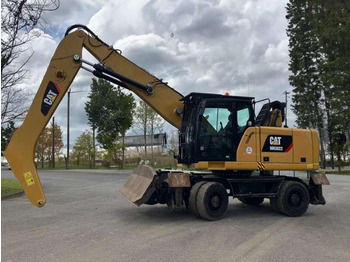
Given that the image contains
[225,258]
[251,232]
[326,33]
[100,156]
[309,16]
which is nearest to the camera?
[225,258]

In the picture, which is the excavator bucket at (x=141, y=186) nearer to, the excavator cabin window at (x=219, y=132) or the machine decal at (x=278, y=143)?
the excavator cabin window at (x=219, y=132)

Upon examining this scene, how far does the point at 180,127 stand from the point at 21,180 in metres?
4.31

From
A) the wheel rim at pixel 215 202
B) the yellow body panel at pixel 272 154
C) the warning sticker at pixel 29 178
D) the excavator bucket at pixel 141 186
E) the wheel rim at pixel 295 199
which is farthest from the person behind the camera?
the wheel rim at pixel 295 199

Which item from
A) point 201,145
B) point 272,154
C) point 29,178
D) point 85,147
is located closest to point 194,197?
point 201,145

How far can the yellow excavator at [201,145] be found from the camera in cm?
868

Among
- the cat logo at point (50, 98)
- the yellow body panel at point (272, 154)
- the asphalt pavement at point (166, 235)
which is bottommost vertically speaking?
the asphalt pavement at point (166, 235)

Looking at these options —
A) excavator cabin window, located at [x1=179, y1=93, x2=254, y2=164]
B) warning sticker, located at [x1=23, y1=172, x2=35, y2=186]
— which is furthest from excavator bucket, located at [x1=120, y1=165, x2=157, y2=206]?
warning sticker, located at [x1=23, y1=172, x2=35, y2=186]

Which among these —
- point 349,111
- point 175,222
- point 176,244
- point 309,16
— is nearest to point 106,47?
point 175,222

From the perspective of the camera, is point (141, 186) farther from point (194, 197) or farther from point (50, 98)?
point (50, 98)

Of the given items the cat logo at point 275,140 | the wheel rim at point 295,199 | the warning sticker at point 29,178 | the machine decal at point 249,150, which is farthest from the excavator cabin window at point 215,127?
the warning sticker at point 29,178

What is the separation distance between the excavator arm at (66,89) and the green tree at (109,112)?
33462mm

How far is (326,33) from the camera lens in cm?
2077

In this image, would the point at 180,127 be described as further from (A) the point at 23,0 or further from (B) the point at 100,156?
(B) the point at 100,156

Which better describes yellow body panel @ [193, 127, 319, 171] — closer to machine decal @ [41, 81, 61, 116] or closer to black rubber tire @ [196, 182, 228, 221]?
black rubber tire @ [196, 182, 228, 221]
